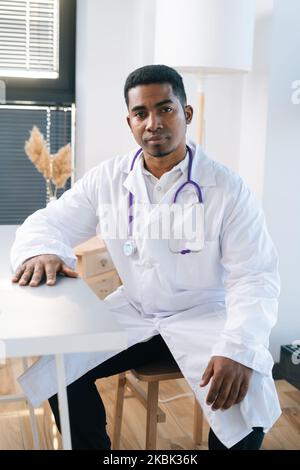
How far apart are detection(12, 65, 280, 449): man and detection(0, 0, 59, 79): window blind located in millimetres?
1625

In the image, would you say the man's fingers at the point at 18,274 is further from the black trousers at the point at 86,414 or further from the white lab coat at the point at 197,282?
the black trousers at the point at 86,414

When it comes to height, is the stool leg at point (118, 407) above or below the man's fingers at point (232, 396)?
below

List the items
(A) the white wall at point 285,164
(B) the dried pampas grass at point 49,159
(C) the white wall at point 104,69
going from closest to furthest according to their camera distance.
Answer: (A) the white wall at point 285,164, (B) the dried pampas grass at point 49,159, (C) the white wall at point 104,69

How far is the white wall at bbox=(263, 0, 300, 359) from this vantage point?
2.44 m

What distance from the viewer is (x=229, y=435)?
4.79 feet

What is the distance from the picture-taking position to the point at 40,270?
146cm

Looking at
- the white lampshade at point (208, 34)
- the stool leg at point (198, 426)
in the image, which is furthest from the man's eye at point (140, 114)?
the stool leg at point (198, 426)

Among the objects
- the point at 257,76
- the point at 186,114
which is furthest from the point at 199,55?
the point at 186,114

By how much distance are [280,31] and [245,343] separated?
1433 millimetres

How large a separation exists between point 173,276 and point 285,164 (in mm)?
1007

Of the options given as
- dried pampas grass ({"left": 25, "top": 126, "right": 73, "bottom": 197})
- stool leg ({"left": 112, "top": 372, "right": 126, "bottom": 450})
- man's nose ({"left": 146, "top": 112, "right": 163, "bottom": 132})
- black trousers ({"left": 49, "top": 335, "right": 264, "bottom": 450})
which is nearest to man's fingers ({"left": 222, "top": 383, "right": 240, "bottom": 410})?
black trousers ({"left": 49, "top": 335, "right": 264, "bottom": 450})

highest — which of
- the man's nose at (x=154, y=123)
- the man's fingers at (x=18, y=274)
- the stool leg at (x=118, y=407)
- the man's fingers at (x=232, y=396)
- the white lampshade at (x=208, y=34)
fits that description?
the white lampshade at (x=208, y=34)

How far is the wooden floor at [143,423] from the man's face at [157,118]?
940mm

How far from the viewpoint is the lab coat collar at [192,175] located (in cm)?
174
